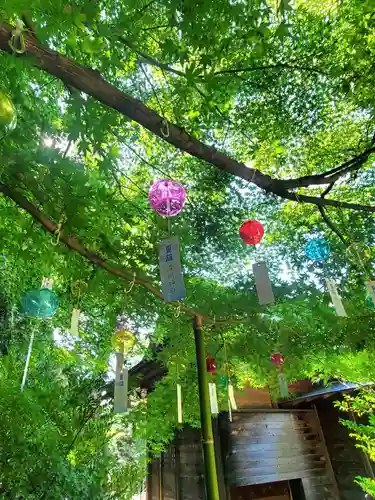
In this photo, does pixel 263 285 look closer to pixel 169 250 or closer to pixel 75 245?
pixel 169 250

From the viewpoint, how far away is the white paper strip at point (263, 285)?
6.21 ft

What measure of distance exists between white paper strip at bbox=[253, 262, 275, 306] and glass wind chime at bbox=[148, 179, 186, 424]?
0.53 metres

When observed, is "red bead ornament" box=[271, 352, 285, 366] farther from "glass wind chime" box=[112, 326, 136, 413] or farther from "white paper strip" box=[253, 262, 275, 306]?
"glass wind chime" box=[112, 326, 136, 413]

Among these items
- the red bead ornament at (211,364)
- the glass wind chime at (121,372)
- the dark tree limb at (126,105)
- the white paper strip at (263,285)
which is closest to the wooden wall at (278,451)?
the red bead ornament at (211,364)

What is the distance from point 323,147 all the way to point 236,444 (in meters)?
4.12

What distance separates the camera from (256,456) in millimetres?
4750

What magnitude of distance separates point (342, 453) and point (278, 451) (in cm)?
129

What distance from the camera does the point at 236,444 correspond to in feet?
15.2

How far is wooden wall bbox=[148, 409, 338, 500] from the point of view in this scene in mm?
4559

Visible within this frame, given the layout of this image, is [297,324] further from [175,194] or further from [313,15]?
[313,15]

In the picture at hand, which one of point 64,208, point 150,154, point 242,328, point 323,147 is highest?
point 150,154

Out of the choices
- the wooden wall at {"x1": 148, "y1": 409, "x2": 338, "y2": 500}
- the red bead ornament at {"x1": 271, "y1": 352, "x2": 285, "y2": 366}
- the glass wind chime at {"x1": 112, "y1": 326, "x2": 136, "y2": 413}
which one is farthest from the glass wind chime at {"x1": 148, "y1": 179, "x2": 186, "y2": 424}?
the wooden wall at {"x1": 148, "y1": 409, "x2": 338, "y2": 500}

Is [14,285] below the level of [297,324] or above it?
above

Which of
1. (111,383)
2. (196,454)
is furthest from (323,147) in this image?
(196,454)
